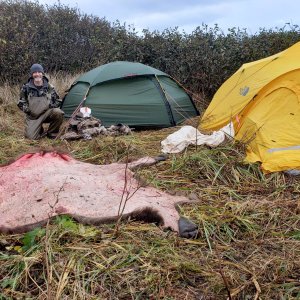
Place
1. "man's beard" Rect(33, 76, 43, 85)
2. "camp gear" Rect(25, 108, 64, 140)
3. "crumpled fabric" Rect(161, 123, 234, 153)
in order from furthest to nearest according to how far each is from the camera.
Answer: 1. "man's beard" Rect(33, 76, 43, 85)
2. "camp gear" Rect(25, 108, 64, 140)
3. "crumpled fabric" Rect(161, 123, 234, 153)

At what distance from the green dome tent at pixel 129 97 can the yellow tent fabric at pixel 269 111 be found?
4.11 ft

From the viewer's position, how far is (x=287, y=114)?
15.9ft

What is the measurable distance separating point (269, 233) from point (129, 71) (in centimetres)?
490

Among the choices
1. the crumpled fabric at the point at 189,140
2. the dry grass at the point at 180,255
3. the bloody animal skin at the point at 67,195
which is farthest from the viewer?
the crumpled fabric at the point at 189,140

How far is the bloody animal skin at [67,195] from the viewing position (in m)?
3.05

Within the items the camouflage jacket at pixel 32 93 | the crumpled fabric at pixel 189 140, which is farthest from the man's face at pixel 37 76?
the crumpled fabric at pixel 189 140

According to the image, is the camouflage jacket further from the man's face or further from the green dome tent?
the green dome tent

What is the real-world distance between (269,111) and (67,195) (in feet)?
9.22

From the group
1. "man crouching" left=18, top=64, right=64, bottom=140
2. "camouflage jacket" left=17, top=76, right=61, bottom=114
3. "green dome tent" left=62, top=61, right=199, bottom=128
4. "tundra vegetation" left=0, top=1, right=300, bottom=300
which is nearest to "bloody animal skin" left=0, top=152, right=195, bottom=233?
"tundra vegetation" left=0, top=1, right=300, bottom=300

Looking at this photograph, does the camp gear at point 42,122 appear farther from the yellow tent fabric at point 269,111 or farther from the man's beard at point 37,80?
the yellow tent fabric at point 269,111

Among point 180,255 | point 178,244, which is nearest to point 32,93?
point 178,244

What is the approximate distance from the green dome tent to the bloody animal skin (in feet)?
10.0

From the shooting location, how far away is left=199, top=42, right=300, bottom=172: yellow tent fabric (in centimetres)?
454

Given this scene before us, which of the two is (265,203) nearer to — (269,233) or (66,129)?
(269,233)
